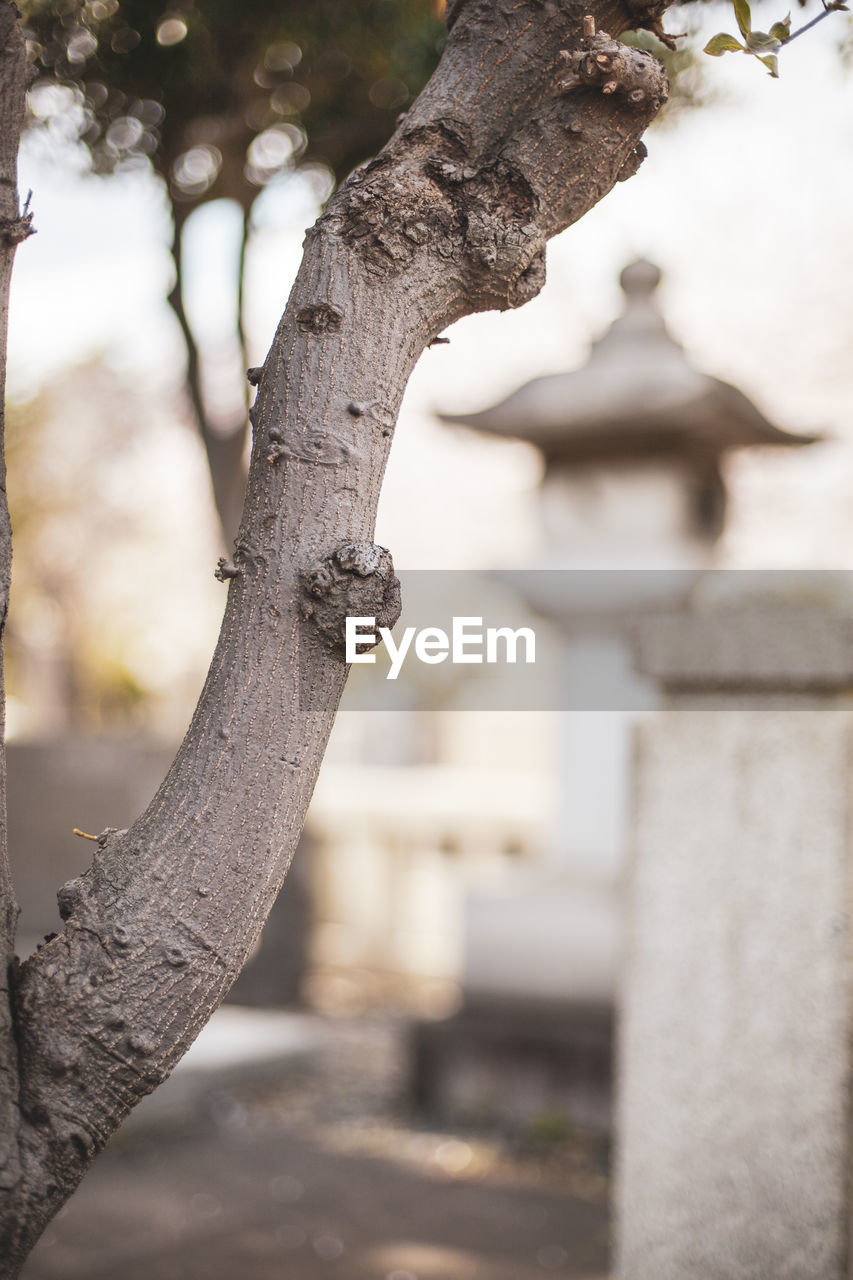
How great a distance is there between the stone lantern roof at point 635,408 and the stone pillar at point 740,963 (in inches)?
109

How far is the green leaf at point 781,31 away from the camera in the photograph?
4.97 feet

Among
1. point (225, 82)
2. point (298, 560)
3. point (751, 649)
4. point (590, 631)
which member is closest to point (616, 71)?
point (298, 560)

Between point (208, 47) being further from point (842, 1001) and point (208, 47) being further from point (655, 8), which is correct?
point (842, 1001)

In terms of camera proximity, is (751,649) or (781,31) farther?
(751,649)

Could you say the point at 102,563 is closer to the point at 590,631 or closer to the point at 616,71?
the point at 590,631

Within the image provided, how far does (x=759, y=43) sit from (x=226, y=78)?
9.68 ft

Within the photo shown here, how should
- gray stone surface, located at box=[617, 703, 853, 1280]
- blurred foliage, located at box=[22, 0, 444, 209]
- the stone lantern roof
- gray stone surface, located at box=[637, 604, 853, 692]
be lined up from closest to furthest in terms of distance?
1. gray stone surface, located at box=[617, 703, 853, 1280]
2. gray stone surface, located at box=[637, 604, 853, 692]
3. blurred foliage, located at box=[22, 0, 444, 209]
4. the stone lantern roof

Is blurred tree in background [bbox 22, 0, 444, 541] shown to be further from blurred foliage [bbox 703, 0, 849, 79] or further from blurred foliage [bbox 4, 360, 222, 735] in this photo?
blurred foliage [bbox 4, 360, 222, 735]

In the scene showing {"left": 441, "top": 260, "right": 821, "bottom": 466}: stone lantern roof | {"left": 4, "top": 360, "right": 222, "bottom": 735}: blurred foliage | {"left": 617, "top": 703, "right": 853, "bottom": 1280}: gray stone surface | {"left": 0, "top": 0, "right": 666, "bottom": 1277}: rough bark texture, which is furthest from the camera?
{"left": 4, "top": 360, "right": 222, "bottom": 735}: blurred foliage

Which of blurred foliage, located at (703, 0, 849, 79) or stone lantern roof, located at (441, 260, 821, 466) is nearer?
blurred foliage, located at (703, 0, 849, 79)

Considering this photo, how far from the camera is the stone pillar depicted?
263cm

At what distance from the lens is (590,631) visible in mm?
5992

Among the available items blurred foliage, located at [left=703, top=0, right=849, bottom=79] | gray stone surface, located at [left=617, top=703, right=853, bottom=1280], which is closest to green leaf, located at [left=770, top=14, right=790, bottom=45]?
blurred foliage, located at [left=703, top=0, right=849, bottom=79]

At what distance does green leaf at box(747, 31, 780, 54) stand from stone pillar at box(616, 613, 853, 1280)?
4.93 ft
